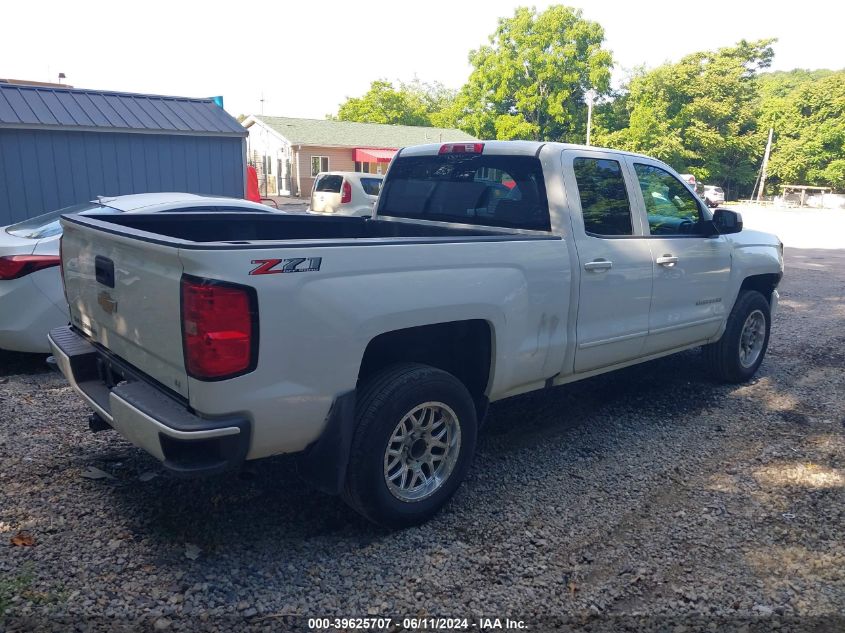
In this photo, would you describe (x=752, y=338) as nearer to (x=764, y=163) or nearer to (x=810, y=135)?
(x=764, y=163)

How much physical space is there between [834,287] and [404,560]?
36.8 feet

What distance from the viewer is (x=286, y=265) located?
9.00 feet

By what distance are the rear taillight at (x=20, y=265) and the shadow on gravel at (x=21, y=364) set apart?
95cm

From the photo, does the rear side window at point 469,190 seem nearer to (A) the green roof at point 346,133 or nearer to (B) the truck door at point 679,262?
(B) the truck door at point 679,262

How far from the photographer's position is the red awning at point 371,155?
128 feet

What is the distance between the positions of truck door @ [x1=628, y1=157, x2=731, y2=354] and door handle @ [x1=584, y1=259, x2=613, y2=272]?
0.59 metres

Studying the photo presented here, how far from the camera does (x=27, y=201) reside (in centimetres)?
1036

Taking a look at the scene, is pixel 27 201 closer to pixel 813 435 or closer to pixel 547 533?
pixel 547 533

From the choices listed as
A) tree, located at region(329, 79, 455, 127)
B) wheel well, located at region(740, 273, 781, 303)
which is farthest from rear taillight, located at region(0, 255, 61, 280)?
tree, located at region(329, 79, 455, 127)

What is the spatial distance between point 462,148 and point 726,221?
2.18 metres

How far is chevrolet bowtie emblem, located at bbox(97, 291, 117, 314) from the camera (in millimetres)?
3250

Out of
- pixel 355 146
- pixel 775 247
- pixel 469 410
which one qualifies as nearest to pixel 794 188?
pixel 355 146

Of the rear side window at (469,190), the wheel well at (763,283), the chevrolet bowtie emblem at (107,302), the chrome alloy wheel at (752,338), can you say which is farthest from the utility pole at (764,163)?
the chevrolet bowtie emblem at (107,302)

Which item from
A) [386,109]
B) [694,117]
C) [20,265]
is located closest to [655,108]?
[694,117]
